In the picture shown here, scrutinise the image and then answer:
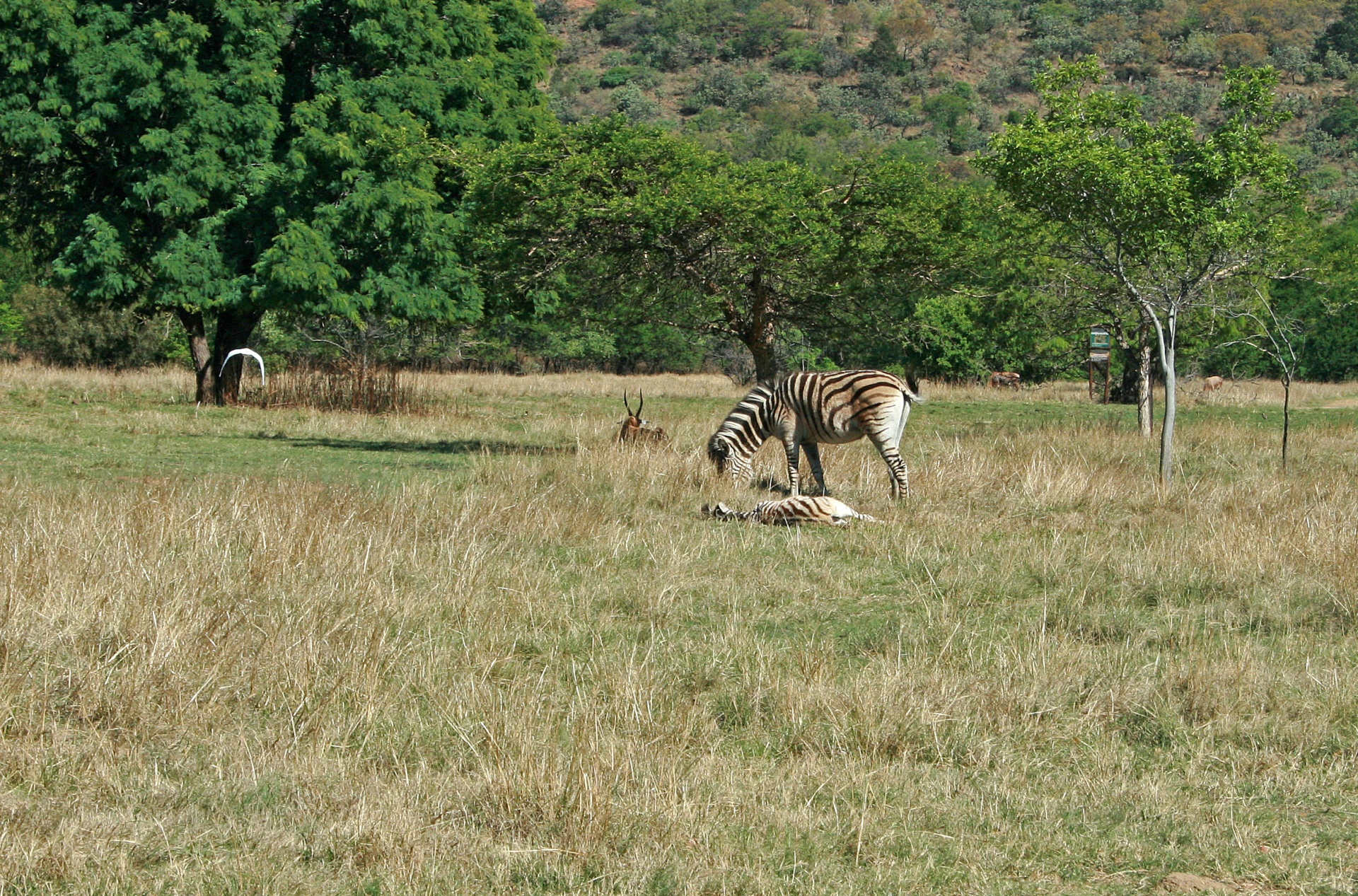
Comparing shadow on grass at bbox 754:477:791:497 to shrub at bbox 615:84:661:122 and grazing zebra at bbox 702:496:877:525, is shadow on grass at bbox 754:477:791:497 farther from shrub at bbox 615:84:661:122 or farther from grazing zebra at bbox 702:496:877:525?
shrub at bbox 615:84:661:122

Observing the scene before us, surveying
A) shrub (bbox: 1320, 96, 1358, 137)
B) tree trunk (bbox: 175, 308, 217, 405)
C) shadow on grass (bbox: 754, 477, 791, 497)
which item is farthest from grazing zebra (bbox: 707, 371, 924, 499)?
shrub (bbox: 1320, 96, 1358, 137)

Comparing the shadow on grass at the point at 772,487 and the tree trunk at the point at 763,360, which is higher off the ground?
the tree trunk at the point at 763,360

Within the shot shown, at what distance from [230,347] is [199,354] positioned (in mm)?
A: 715

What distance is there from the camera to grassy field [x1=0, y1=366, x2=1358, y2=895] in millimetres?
4750

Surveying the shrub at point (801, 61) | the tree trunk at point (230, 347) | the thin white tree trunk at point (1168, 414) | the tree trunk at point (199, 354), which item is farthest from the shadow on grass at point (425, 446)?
the shrub at point (801, 61)

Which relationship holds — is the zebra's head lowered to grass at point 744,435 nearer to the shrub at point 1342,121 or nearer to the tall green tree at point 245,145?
the tall green tree at point 245,145

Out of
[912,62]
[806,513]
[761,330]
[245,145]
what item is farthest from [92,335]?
[912,62]

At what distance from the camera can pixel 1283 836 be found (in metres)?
4.99

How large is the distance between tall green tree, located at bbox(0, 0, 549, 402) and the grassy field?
14.9 m

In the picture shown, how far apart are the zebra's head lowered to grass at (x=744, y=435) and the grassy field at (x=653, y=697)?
208 centimetres

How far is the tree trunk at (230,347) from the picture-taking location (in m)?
29.3

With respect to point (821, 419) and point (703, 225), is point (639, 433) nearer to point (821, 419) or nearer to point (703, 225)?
point (703, 225)

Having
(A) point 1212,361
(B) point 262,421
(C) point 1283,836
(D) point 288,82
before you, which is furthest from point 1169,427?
(A) point 1212,361

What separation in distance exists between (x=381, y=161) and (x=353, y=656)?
70.4 feet
